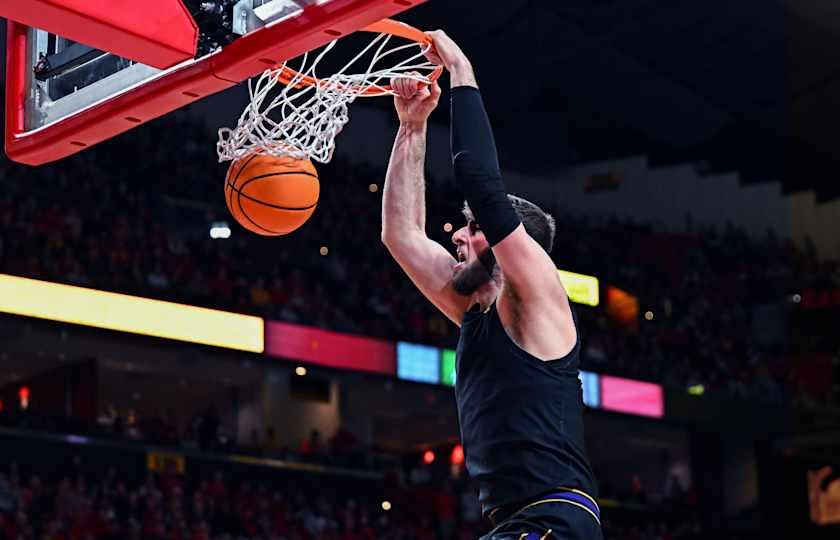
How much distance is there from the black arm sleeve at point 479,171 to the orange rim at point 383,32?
0.45 m

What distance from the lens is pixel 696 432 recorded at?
25500 mm

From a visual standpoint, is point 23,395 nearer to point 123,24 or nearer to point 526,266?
point 123,24

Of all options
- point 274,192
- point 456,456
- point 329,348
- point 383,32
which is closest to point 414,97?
point 383,32

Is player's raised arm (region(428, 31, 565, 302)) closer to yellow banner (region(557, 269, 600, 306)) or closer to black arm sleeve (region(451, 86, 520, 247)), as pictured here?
black arm sleeve (region(451, 86, 520, 247))

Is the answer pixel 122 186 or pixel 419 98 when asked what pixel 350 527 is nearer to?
pixel 122 186

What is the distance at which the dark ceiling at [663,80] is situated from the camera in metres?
20.4

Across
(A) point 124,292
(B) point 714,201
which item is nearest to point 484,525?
(A) point 124,292

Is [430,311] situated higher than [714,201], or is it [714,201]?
[714,201]

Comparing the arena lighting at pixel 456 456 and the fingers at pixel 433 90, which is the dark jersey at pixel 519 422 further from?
the arena lighting at pixel 456 456

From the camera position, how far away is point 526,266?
3.35m

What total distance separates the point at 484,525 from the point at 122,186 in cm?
701

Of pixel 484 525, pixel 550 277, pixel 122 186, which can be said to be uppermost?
pixel 122 186

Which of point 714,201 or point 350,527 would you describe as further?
→ point 714,201

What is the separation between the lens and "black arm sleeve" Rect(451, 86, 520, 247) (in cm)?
333
